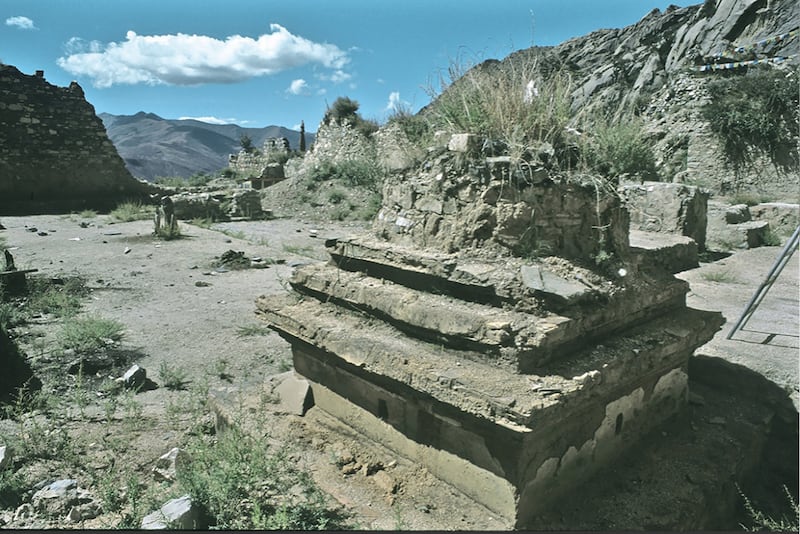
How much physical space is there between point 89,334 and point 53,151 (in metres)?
14.2

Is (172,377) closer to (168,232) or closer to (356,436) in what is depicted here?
(356,436)

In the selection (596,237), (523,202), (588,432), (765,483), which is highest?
(523,202)

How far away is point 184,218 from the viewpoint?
1429 cm

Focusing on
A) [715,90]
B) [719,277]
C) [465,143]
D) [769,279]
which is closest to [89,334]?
[465,143]

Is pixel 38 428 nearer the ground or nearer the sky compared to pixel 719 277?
nearer the ground

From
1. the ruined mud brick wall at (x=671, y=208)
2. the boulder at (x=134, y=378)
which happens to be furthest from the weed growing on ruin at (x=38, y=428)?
the ruined mud brick wall at (x=671, y=208)

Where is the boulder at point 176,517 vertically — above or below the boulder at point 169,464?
above

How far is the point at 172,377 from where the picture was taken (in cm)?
433

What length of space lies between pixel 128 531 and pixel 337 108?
22.1 meters

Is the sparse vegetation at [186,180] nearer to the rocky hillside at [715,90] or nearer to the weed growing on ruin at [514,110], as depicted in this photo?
the rocky hillside at [715,90]

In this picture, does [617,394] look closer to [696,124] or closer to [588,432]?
[588,432]

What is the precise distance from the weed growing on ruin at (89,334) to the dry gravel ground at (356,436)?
6.3 inches

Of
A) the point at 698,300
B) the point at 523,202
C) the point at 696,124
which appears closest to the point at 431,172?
the point at 523,202

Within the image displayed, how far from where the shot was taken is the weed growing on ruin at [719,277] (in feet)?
22.9
